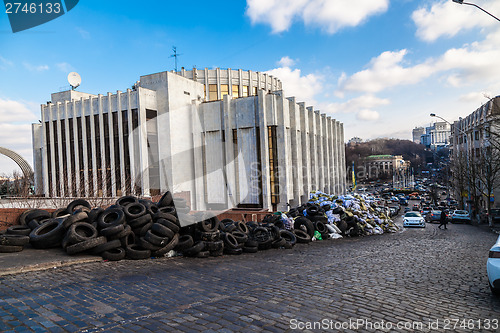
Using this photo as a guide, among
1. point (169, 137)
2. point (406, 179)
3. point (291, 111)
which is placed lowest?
point (406, 179)

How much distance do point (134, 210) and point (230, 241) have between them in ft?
10.5

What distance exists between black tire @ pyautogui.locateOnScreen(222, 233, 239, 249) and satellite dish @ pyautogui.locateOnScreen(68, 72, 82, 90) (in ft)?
119

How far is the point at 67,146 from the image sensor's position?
3412 cm

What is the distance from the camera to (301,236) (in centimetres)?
1309

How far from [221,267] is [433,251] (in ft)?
26.5

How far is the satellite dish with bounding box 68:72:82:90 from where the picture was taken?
3753 cm

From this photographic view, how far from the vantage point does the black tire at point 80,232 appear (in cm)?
820

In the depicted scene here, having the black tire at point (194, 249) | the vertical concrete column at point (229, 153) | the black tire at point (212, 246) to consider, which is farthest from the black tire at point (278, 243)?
the vertical concrete column at point (229, 153)

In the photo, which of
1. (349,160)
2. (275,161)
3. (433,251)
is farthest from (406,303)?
(349,160)

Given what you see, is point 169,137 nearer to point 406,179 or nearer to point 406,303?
point 406,303

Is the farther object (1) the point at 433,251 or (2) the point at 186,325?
(1) the point at 433,251

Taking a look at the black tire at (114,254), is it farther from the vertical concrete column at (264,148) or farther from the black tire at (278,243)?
the vertical concrete column at (264,148)

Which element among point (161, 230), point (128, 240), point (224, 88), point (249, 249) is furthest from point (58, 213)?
point (224, 88)

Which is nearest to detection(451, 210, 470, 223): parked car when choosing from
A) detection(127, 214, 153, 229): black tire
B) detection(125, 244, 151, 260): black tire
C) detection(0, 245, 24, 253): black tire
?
detection(127, 214, 153, 229): black tire
